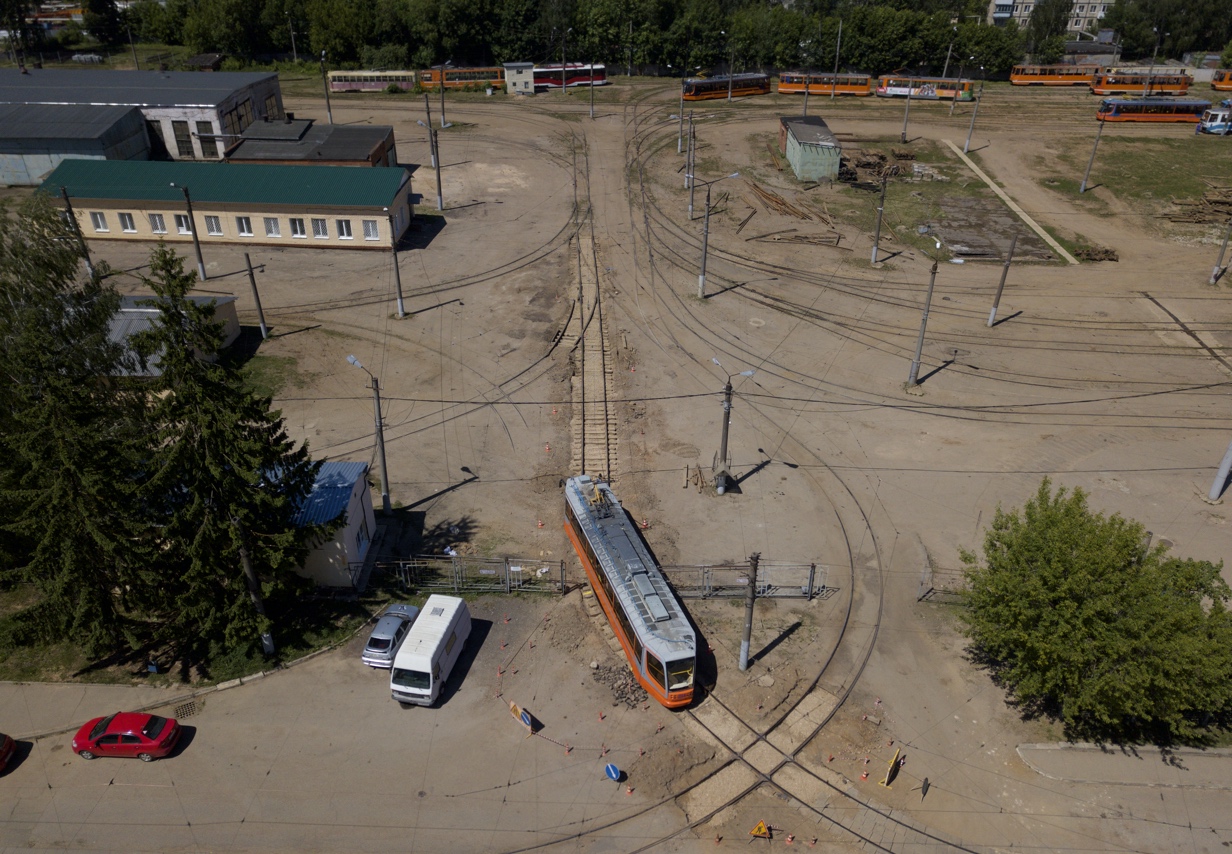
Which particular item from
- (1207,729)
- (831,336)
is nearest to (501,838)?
(1207,729)

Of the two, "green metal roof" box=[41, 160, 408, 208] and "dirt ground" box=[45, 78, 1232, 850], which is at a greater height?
"green metal roof" box=[41, 160, 408, 208]

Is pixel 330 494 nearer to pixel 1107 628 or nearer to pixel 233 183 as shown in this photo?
pixel 1107 628

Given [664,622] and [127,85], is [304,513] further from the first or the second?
[127,85]

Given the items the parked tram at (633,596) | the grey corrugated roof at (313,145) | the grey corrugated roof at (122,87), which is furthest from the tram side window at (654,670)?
the grey corrugated roof at (122,87)

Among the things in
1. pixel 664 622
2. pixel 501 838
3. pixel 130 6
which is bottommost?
pixel 501 838

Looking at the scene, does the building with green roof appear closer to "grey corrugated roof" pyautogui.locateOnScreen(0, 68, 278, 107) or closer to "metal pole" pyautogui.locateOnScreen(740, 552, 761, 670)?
"grey corrugated roof" pyautogui.locateOnScreen(0, 68, 278, 107)

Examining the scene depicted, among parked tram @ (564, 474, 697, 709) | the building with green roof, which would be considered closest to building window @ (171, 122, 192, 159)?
the building with green roof

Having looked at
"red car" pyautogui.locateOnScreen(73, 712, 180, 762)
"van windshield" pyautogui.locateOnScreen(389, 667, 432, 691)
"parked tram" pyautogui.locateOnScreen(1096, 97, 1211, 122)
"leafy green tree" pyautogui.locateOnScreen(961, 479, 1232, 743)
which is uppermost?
"parked tram" pyautogui.locateOnScreen(1096, 97, 1211, 122)
